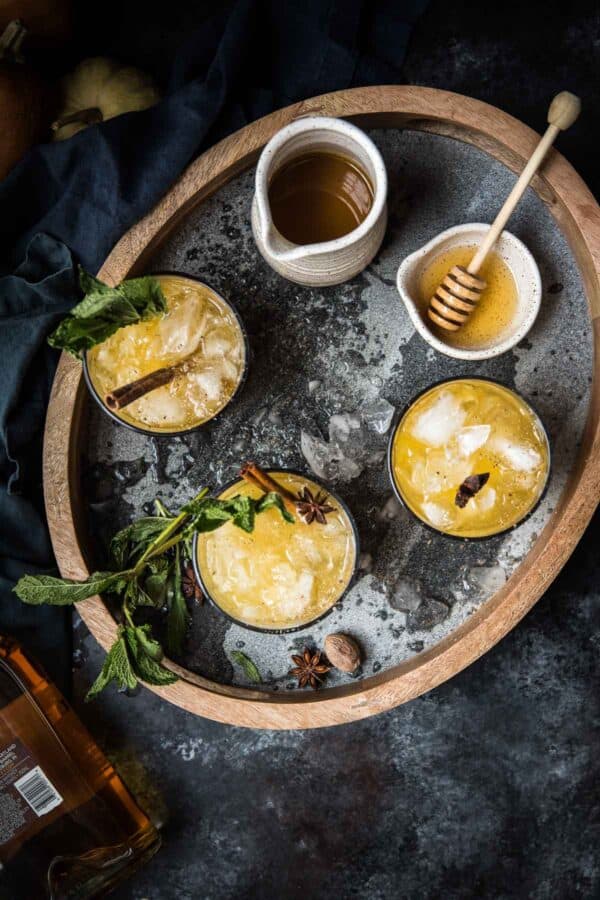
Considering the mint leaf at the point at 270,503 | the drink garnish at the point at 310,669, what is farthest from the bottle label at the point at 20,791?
the mint leaf at the point at 270,503

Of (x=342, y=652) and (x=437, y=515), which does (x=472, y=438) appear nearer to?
(x=437, y=515)

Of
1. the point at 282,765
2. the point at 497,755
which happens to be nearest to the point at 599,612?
the point at 497,755

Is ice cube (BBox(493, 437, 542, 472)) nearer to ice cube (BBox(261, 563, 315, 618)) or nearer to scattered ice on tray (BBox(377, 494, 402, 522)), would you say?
scattered ice on tray (BBox(377, 494, 402, 522))

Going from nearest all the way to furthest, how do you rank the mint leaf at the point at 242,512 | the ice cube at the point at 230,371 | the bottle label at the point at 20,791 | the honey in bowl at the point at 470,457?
1. the mint leaf at the point at 242,512
2. the honey in bowl at the point at 470,457
3. the ice cube at the point at 230,371
4. the bottle label at the point at 20,791

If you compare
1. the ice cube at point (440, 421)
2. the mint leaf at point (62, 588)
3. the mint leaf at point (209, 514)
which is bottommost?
the ice cube at point (440, 421)

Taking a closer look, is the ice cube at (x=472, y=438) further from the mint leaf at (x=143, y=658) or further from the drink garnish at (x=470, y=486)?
the mint leaf at (x=143, y=658)

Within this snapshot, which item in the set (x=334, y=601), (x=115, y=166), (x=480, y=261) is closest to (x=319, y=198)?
(x=480, y=261)

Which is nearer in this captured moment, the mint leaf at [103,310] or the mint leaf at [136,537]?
the mint leaf at [103,310]
